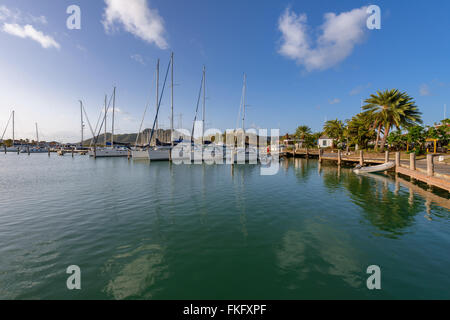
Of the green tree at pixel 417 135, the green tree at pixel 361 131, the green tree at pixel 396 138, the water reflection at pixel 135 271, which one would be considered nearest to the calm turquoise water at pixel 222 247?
the water reflection at pixel 135 271

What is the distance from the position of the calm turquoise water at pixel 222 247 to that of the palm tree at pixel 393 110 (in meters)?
36.3

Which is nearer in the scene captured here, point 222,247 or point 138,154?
point 222,247

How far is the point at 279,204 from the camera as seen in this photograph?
1247cm

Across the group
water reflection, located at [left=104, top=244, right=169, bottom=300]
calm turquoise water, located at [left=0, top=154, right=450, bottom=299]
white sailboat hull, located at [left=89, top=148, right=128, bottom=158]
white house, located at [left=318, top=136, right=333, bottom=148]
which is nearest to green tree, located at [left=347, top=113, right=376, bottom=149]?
white house, located at [left=318, top=136, right=333, bottom=148]

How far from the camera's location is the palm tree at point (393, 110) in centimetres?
3878

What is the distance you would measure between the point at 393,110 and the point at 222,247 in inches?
1990

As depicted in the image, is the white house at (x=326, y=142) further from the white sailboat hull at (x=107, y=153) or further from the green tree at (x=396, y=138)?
the white sailboat hull at (x=107, y=153)

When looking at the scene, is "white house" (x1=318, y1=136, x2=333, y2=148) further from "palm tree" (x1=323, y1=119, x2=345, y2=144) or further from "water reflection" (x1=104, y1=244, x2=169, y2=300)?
"water reflection" (x1=104, y1=244, x2=169, y2=300)

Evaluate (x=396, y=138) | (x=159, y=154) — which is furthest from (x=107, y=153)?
(x=396, y=138)

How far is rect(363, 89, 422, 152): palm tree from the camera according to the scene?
3878 centimetres

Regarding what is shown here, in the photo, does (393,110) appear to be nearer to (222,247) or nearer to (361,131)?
(361,131)

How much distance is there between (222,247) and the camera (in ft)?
23.3
